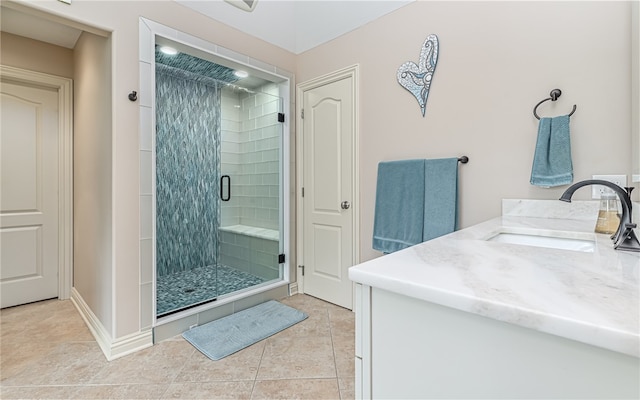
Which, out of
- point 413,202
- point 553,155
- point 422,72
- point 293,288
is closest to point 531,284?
point 553,155

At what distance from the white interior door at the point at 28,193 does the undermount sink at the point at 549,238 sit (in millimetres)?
3608

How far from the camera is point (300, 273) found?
9.87 feet

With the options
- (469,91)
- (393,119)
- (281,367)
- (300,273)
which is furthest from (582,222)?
(300,273)

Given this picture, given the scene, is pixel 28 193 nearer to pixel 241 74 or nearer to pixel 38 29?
pixel 38 29

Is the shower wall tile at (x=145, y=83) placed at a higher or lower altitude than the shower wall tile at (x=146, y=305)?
higher

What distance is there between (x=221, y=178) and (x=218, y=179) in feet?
0.10

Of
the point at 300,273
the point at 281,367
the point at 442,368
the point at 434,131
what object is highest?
the point at 434,131

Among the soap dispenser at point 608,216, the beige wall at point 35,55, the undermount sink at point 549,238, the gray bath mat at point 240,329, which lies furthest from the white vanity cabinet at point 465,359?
the beige wall at point 35,55

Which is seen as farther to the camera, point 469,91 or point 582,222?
point 469,91

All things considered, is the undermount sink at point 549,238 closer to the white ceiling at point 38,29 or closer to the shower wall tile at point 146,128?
the shower wall tile at point 146,128

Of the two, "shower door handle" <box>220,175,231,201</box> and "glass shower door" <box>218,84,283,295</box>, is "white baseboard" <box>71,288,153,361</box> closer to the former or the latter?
"glass shower door" <box>218,84,283,295</box>

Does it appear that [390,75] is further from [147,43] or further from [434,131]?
[147,43]

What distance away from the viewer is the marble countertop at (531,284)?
421 millimetres

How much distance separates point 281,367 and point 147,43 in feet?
7.31
